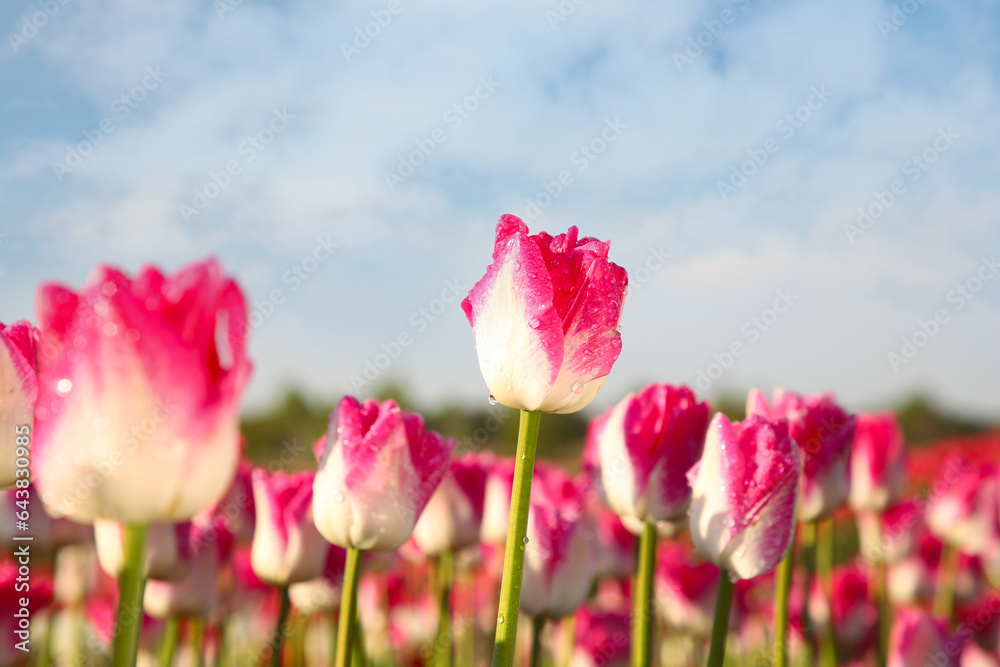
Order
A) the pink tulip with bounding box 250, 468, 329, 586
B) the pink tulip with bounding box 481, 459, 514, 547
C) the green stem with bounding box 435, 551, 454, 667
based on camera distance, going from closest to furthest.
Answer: the pink tulip with bounding box 250, 468, 329, 586
the green stem with bounding box 435, 551, 454, 667
the pink tulip with bounding box 481, 459, 514, 547

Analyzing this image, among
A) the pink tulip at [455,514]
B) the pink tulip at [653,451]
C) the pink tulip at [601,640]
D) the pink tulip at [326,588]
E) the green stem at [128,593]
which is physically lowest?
the pink tulip at [601,640]

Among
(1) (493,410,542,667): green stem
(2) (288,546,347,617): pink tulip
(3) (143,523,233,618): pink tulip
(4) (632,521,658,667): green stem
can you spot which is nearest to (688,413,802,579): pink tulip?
(4) (632,521,658,667): green stem

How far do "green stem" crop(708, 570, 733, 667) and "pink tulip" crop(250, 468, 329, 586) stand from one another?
768 millimetres

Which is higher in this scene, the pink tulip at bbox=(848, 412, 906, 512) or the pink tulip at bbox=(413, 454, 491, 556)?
the pink tulip at bbox=(848, 412, 906, 512)

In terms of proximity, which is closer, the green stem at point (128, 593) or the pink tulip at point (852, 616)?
the green stem at point (128, 593)

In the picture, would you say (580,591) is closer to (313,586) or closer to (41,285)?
(313,586)

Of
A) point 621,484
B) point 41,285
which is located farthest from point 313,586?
point 41,285

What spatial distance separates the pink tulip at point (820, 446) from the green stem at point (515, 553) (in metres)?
0.64

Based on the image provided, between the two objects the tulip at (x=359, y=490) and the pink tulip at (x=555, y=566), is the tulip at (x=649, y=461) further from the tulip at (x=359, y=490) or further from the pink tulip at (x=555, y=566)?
the tulip at (x=359, y=490)

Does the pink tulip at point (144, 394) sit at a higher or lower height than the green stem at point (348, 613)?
higher

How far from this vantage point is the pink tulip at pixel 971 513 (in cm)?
291

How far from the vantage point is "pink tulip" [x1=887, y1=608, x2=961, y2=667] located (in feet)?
5.87

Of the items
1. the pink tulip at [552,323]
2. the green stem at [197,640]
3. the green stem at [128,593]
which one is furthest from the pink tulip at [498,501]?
the green stem at [128,593]

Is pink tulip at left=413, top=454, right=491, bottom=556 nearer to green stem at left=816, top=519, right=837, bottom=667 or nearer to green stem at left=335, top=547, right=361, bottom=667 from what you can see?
green stem at left=335, top=547, right=361, bottom=667
